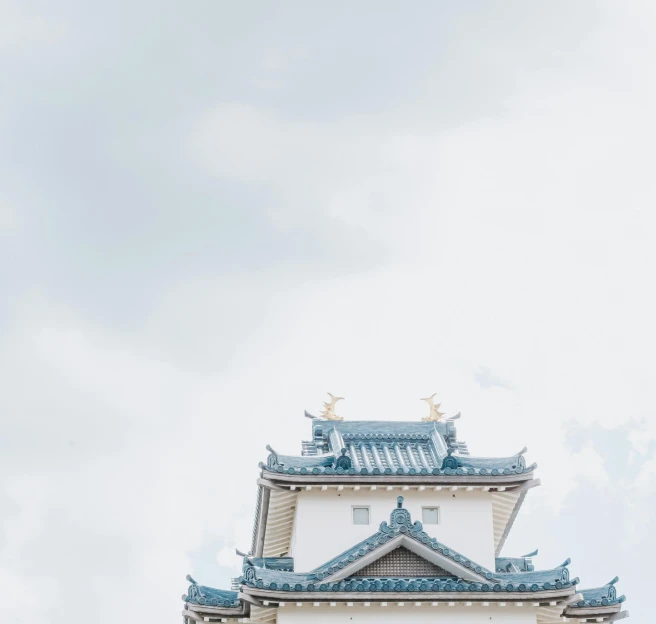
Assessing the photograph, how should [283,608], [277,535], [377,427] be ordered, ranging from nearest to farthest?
[283,608] → [277,535] → [377,427]

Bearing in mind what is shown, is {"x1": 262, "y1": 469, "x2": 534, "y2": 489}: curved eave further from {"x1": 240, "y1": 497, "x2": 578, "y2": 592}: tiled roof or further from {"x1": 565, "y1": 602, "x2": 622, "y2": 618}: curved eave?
{"x1": 565, "y1": 602, "x2": 622, "y2": 618}: curved eave

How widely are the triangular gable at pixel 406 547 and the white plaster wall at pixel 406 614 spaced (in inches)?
33.6

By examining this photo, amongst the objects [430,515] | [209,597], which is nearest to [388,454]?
[430,515]

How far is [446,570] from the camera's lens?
27031mm

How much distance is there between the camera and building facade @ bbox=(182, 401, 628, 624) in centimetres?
2605

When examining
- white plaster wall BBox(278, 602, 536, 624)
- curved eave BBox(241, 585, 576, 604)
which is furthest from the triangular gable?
white plaster wall BBox(278, 602, 536, 624)

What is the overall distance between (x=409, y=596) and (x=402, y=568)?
1181mm

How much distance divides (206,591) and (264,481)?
339cm

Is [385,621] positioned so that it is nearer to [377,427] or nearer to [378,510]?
[378,510]

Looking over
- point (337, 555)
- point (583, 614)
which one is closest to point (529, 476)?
point (583, 614)

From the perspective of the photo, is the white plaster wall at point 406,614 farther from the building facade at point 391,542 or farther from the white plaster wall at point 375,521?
the white plaster wall at point 375,521

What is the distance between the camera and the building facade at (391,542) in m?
26.0

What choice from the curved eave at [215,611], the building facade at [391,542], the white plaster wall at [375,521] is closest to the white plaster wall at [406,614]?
the building facade at [391,542]

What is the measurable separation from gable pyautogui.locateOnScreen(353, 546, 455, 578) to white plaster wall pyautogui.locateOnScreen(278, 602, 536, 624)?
986 mm
